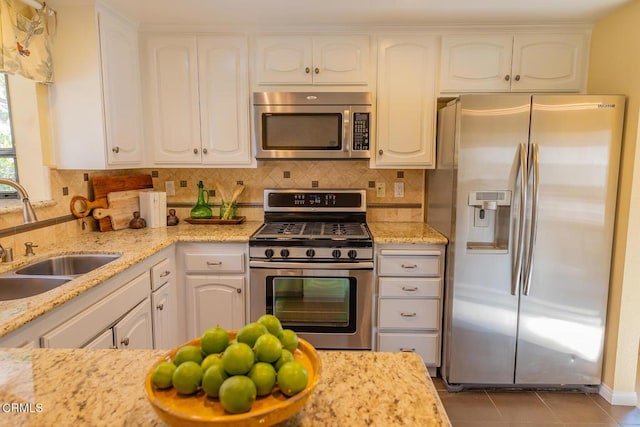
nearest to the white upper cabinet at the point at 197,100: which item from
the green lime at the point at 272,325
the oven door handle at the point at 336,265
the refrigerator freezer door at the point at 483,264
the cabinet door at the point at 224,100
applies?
the cabinet door at the point at 224,100

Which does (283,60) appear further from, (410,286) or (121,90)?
(410,286)

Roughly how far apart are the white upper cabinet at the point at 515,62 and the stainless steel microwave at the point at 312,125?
66cm

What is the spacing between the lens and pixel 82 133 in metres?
2.27

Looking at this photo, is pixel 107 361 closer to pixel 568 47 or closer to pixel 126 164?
pixel 126 164

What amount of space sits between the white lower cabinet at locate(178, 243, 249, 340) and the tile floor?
1.43 metres

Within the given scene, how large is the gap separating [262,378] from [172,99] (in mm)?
2487

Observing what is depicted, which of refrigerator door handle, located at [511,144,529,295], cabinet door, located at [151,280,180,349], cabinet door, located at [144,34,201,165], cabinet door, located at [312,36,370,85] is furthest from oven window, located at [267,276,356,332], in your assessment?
cabinet door, located at [312,36,370,85]

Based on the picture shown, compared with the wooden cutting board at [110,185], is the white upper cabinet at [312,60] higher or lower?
higher

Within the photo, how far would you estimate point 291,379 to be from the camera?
2.26 ft

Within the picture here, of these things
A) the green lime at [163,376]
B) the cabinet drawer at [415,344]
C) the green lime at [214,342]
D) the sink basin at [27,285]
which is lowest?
the cabinet drawer at [415,344]

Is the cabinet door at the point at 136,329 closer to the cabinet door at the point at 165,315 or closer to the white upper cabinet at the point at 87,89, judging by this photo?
the cabinet door at the point at 165,315

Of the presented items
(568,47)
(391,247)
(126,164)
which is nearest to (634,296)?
(391,247)

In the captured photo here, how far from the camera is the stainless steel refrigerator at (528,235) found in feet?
7.22

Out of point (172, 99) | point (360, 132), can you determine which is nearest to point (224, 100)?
point (172, 99)
